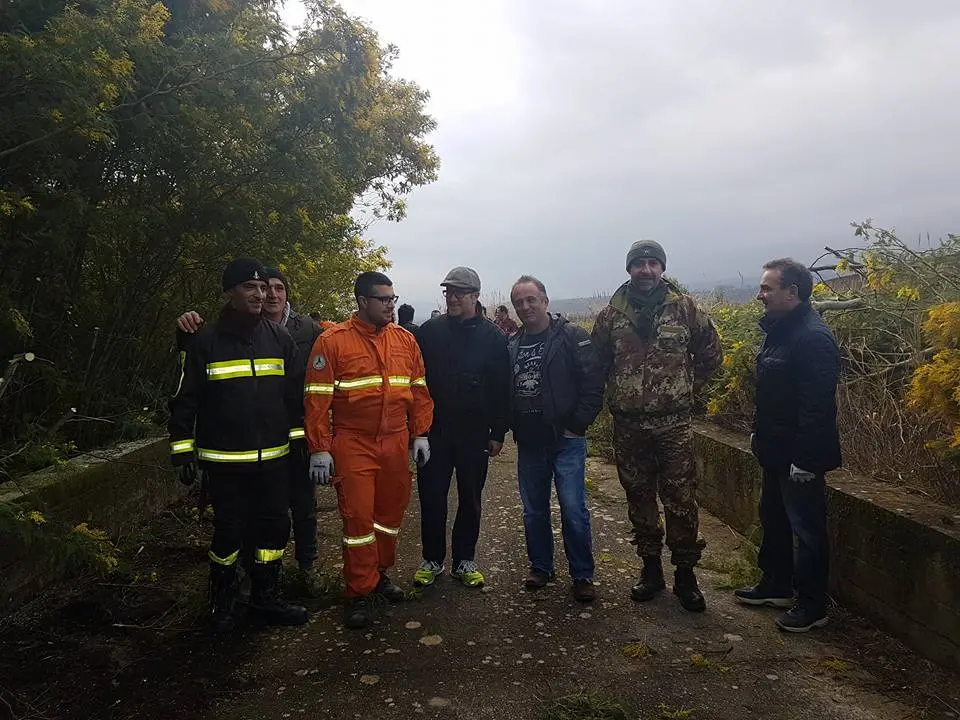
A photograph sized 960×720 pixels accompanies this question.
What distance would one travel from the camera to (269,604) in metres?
3.53

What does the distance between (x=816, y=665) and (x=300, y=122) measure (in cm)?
509

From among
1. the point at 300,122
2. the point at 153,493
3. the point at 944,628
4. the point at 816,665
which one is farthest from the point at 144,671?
the point at 300,122

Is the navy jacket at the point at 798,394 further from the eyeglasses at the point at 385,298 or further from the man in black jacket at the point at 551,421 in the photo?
the eyeglasses at the point at 385,298

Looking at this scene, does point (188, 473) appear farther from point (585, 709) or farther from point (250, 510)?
point (585, 709)

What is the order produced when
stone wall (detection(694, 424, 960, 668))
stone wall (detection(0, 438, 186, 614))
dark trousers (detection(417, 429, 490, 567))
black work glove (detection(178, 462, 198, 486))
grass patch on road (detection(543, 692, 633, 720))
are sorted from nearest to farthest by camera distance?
grass patch on road (detection(543, 692, 633, 720))
stone wall (detection(694, 424, 960, 668))
black work glove (detection(178, 462, 198, 486))
stone wall (detection(0, 438, 186, 614))
dark trousers (detection(417, 429, 490, 567))

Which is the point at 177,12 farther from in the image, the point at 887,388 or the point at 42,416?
the point at 887,388

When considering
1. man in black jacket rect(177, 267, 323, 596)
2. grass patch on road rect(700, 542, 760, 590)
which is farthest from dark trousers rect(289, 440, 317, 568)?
grass patch on road rect(700, 542, 760, 590)

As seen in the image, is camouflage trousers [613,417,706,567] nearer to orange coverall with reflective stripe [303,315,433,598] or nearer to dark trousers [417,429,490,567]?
dark trousers [417,429,490,567]

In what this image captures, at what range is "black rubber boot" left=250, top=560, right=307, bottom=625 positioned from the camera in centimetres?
351

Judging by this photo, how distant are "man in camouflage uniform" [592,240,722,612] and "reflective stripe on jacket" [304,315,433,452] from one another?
1.34 metres

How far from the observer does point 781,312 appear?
3564 mm

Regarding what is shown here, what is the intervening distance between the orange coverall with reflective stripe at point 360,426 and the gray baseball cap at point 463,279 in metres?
0.55

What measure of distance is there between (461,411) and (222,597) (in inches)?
67.5

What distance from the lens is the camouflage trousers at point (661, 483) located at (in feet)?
12.2
